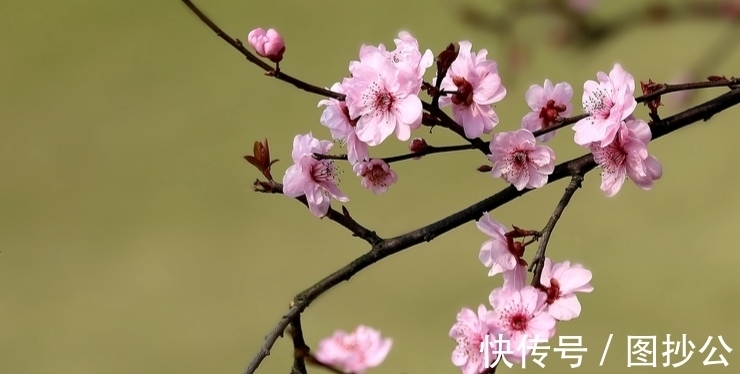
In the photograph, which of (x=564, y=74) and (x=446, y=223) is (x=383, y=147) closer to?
(x=564, y=74)

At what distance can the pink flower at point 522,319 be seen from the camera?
1.52 ft

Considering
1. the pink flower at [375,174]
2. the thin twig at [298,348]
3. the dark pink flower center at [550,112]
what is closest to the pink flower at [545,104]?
the dark pink flower center at [550,112]

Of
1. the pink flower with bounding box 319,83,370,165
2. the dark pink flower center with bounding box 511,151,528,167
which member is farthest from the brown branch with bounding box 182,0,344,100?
the dark pink flower center with bounding box 511,151,528,167

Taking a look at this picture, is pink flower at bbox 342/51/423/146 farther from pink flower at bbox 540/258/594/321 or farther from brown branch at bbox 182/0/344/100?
pink flower at bbox 540/258/594/321

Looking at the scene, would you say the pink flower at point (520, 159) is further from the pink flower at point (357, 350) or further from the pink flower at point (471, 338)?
the pink flower at point (357, 350)

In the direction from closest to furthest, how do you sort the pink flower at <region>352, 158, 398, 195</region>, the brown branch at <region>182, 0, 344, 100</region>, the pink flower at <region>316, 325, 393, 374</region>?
the brown branch at <region>182, 0, 344, 100</region> → the pink flower at <region>352, 158, 398, 195</region> → the pink flower at <region>316, 325, 393, 374</region>

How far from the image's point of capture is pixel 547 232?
469mm

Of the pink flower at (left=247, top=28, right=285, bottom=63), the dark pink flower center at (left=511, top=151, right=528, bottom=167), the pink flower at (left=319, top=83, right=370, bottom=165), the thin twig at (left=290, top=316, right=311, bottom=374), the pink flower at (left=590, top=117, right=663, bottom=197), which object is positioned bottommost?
the thin twig at (left=290, top=316, right=311, bottom=374)

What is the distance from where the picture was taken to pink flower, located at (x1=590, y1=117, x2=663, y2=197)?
0.49 m

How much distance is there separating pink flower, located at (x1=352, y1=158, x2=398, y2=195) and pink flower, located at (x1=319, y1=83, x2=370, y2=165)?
4 cm

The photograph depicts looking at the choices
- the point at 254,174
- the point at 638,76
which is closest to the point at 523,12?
the point at 638,76

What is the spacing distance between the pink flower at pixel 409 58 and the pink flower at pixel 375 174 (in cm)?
7

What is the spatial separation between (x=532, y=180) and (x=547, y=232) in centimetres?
4

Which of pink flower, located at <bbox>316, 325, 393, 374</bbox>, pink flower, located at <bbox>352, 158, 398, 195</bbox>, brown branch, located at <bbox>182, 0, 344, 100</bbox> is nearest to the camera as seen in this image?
brown branch, located at <bbox>182, 0, 344, 100</bbox>
